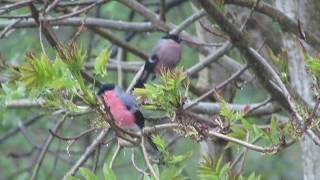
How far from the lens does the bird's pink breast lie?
7.41 ft

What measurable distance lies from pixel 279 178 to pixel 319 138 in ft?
13.1

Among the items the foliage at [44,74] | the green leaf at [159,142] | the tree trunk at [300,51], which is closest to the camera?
the foliage at [44,74]

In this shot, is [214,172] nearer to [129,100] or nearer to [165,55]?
[129,100]

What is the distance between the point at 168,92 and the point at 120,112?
1.64 ft

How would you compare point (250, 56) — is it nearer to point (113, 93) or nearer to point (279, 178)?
point (113, 93)

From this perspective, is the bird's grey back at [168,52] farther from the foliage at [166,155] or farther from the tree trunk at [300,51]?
Answer: the foliage at [166,155]

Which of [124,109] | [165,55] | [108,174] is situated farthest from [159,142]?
[165,55]

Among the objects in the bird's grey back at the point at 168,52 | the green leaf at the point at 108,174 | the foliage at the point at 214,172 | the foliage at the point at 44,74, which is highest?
the foliage at the point at 44,74

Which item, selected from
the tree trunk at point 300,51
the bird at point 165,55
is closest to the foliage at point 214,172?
the tree trunk at point 300,51

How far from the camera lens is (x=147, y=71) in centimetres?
340

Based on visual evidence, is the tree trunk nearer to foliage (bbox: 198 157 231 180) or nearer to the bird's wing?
the bird's wing

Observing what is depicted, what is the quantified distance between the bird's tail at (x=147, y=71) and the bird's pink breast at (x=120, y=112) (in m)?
0.94

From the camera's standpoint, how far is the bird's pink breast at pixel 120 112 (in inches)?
89.0

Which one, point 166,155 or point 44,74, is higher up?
point 44,74
